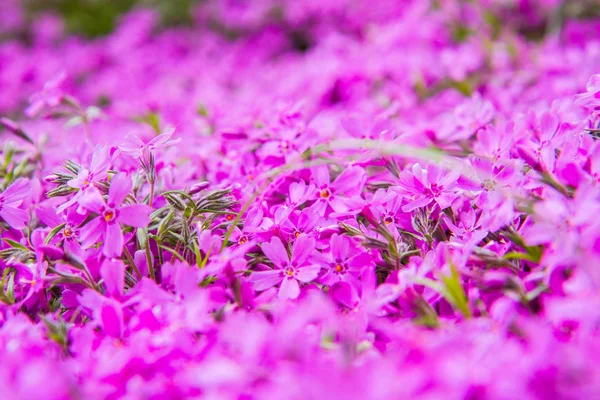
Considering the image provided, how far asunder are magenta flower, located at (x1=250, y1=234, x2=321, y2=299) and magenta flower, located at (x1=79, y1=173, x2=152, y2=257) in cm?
29

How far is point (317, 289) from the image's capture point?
1.27 metres

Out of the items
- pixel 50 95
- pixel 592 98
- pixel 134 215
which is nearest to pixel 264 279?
pixel 134 215

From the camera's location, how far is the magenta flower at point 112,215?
3.96 ft

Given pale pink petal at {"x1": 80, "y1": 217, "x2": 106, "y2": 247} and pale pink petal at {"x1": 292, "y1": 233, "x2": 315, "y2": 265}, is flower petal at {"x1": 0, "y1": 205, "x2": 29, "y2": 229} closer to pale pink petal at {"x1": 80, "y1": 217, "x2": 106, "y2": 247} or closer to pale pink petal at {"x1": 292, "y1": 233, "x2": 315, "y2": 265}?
pale pink petal at {"x1": 80, "y1": 217, "x2": 106, "y2": 247}

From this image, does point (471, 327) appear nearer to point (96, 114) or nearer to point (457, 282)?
point (457, 282)

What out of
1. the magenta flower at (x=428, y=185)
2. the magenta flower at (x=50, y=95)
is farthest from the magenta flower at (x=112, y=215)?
the magenta flower at (x=50, y=95)

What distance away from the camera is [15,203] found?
1.40 meters

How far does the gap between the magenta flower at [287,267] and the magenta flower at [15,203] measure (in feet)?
2.07

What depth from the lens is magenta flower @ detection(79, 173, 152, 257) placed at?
1.21 m

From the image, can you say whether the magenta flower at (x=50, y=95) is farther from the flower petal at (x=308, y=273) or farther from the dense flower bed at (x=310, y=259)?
the flower petal at (x=308, y=273)

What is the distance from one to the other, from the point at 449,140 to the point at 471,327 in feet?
3.01

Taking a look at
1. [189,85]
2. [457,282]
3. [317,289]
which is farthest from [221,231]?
[189,85]

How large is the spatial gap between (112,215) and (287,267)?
1.39 ft

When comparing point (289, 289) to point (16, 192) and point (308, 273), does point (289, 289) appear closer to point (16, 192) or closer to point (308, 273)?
point (308, 273)
